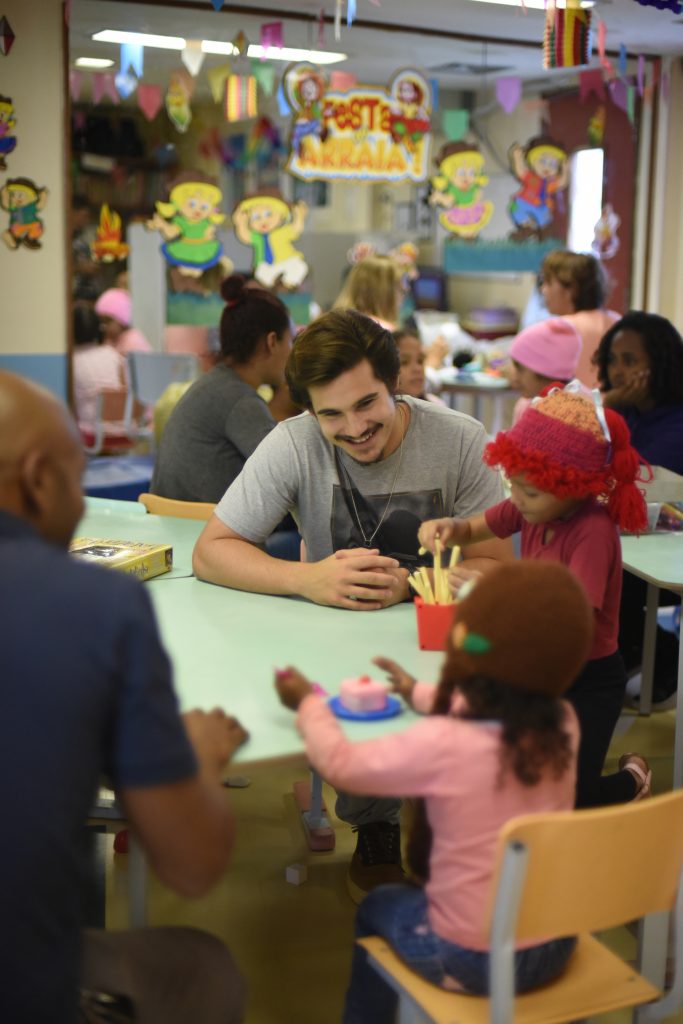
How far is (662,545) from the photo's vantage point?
9.18 ft

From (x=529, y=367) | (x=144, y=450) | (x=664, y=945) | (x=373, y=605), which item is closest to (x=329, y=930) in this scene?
(x=373, y=605)

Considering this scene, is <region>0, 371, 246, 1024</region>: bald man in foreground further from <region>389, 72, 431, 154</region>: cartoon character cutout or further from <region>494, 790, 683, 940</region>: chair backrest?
<region>389, 72, 431, 154</region>: cartoon character cutout

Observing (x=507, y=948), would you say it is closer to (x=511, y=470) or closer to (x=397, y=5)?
(x=511, y=470)

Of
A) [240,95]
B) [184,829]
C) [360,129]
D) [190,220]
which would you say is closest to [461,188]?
[360,129]

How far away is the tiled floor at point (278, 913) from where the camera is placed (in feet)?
7.05

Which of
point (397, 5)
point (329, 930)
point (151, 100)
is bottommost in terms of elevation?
point (329, 930)

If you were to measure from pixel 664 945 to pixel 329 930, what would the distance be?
38.1 inches

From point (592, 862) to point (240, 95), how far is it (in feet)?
18.7

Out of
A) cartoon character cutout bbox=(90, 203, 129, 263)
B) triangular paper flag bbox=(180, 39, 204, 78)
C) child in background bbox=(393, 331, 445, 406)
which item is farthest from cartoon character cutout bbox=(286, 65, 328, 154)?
child in background bbox=(393, 331, 445, 406)

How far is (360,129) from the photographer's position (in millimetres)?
6297

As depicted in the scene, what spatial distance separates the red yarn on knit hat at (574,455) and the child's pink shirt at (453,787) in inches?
22.4

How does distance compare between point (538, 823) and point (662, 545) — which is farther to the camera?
point (662, 545)

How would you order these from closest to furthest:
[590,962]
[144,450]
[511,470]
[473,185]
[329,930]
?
[590,962] → [511,470] → [329,930] → [473,185] → [144,450]

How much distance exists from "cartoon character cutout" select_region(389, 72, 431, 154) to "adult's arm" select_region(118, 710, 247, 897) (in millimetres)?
5716
